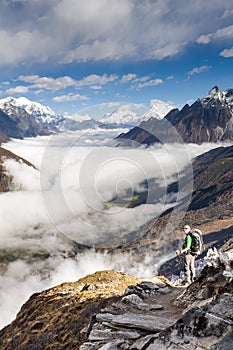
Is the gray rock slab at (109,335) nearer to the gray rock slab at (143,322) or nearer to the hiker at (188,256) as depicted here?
the gray rock slab at (143,322)

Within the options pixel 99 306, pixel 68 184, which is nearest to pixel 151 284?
pixel 99 306

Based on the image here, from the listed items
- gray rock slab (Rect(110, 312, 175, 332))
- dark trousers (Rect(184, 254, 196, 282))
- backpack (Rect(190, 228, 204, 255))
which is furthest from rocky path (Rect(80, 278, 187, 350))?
backpack (Rect(190, 228, 204, 255))

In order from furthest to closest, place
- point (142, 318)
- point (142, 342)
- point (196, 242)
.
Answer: point (196, 242), point (142, 318), point (142, 342)

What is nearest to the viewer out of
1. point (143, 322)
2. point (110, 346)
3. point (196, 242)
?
point (110, 346)

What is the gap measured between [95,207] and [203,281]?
17345 millimetres

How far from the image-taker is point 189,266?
1310 inches

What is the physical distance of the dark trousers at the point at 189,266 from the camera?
32250 millimetres

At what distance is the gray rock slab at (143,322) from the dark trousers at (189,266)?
10146 millimetres

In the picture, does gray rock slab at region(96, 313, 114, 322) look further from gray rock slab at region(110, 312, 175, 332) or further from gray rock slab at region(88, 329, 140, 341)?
gray rock slab at region(88, 329, 140, 341)

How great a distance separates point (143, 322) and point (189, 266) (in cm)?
1227

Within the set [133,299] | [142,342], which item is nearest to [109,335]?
[142,342]

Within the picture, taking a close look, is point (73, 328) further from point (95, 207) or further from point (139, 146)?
point (139, 146)

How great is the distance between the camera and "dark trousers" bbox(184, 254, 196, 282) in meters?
32.2

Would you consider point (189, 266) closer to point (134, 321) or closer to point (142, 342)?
point (134, 321)
